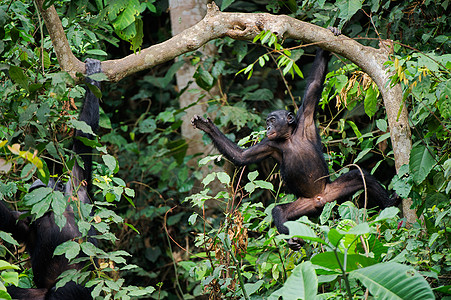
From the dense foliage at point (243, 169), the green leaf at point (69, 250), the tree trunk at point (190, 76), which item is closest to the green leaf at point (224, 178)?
the dense foliage at point (243, 169)

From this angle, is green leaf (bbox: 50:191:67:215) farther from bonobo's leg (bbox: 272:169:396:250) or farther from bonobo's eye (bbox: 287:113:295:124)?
bonobo's eye (bbox: 287:113:295:124)

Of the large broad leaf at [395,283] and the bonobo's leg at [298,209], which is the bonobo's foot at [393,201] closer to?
the bonobo's leg at [298,209]


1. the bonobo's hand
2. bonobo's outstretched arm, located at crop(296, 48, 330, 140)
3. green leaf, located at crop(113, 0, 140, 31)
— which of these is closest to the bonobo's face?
bonobo's outstretched arm, located at crop(296, 48, 330, 140)

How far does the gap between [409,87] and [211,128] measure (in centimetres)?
267

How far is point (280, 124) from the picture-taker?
6.03 m

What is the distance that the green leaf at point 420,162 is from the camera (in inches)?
165

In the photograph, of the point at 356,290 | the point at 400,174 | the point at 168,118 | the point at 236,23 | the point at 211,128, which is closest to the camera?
the point at 356,290

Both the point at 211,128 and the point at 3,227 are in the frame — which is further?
the point at 211,128

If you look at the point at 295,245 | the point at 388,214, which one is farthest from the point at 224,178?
the point at 388,214

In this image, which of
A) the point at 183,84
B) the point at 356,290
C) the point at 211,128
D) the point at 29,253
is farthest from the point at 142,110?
the point at 356,290

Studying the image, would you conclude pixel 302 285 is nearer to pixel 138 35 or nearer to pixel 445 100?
pixel 445 100

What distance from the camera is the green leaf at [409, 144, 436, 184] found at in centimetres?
418

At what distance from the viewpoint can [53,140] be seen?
3992 millimetres

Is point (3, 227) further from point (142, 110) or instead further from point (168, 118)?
point (142, 110)
